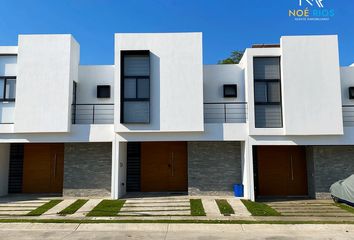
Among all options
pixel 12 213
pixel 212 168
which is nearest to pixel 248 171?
pixel 212 168

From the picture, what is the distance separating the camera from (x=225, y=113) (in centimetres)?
1453

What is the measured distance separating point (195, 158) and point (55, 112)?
252 inches

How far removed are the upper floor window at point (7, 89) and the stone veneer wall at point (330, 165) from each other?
13464 millimetres

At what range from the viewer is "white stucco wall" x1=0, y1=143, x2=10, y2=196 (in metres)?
14.6

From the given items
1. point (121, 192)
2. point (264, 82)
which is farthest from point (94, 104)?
point (264, 82)

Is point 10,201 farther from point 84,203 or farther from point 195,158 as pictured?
point 195,158

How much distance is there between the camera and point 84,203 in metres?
12.6

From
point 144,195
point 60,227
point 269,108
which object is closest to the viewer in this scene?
point 60,227

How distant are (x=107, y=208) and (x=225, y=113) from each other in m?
6.72

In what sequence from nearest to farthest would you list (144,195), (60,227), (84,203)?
(60,227), (84,203), (144,195)

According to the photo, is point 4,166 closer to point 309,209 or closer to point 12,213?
point 12,213

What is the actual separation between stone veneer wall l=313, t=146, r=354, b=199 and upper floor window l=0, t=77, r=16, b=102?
13464 mm

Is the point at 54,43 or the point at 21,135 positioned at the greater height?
the point at 54,43

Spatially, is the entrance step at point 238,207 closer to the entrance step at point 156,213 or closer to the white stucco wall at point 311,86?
the entrance step at point 156,213
